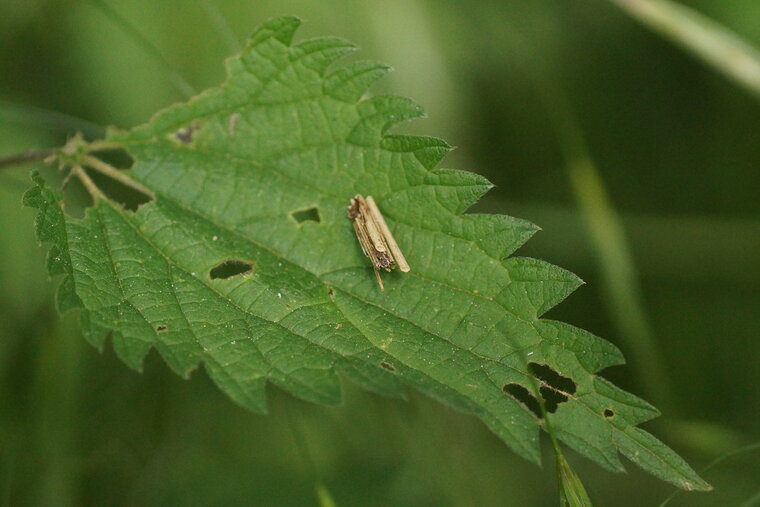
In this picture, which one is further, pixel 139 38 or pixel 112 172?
pixel 139 38

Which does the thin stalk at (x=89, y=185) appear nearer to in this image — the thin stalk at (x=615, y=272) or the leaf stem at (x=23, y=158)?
the leaf stem at (x=23, y=158)

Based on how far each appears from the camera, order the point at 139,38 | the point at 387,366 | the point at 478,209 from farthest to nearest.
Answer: the point at 478,209 < the point at 139,38 < the point at 387,366

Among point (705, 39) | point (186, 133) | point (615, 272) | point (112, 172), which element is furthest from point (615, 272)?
point (112, 172)

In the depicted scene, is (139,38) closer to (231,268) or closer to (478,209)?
(231,268)

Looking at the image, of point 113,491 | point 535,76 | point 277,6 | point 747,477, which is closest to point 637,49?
point 535,76

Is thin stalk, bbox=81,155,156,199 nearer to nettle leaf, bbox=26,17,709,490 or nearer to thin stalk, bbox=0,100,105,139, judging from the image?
nettle leaf, bbox=26,17,709,490

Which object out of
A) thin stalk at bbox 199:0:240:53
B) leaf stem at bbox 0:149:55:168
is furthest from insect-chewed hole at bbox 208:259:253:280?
thin stalk at bbox 199:0:240:53
